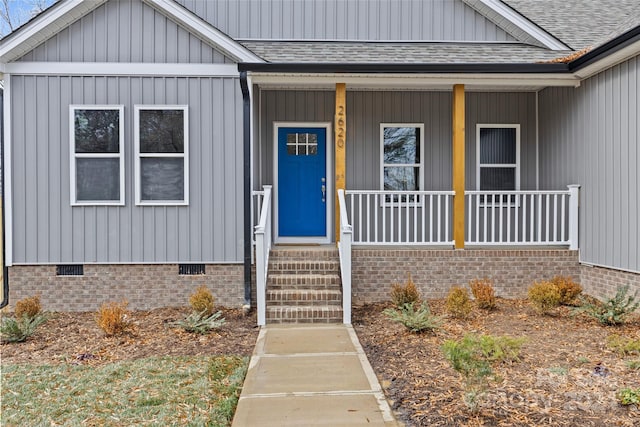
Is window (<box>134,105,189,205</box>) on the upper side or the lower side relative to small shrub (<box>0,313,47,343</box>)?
upper

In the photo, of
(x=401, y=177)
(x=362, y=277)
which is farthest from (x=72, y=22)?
(x=401, y=177)

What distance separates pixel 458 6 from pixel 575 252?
5.20 m

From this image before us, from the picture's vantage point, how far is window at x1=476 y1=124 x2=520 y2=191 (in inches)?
370

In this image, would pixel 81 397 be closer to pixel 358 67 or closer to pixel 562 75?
pixel 358 67

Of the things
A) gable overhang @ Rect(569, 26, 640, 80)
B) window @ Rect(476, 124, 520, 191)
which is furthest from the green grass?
window @ Rect(476, 124, 520, 191)

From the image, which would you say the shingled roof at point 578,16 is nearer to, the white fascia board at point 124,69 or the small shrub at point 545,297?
the small shrub at point 545,297

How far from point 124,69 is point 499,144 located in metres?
6.98

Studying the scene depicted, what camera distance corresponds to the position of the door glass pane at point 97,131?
7441 mm

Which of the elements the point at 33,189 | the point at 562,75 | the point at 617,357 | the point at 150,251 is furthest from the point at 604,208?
the point at 33,189

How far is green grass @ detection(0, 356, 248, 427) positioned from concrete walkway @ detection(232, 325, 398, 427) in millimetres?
211

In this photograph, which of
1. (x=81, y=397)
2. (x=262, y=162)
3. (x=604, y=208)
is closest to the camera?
(x=81, y=397)

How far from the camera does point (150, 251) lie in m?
7.51

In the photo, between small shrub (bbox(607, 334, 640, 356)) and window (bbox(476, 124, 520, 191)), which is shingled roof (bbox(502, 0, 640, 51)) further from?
small shrub (bbox(607, 334, 640, 356))

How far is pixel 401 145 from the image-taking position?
9312 millimetres
